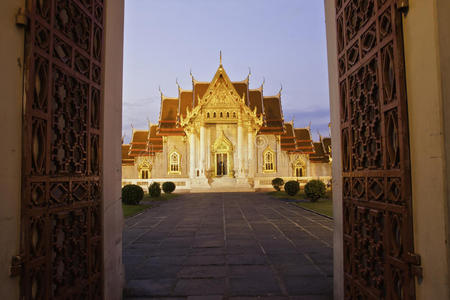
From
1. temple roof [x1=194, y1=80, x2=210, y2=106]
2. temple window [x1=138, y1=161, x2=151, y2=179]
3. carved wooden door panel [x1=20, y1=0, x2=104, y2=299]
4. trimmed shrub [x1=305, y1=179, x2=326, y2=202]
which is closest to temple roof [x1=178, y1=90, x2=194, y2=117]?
temple roof [x1=194, y1=80, x2=210, y2=106]

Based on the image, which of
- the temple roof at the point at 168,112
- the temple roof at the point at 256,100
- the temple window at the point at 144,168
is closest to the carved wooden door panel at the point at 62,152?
the temple roof at the point at 168,112

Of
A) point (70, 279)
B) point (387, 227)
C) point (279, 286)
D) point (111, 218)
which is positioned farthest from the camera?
point (279, 286)

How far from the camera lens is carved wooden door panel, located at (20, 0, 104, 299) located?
6.73ft

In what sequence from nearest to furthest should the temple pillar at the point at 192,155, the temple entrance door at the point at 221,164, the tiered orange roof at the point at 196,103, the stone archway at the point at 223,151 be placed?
the temple pillar at the point at 192,155
the stone archway at the point at 223,151
the temple entrance door at the point at 221,164
the tiered orange roof at the point at 196,103

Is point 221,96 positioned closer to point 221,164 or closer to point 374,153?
point 221,164

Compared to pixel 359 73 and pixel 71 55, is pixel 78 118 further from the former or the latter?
pixel 359 73

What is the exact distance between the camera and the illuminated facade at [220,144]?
92.9 feet

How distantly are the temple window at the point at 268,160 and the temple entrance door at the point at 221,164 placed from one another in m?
4.05

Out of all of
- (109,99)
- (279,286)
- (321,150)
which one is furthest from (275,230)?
(321,150)

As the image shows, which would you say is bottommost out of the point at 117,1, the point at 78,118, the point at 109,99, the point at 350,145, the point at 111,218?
the point at 111,218

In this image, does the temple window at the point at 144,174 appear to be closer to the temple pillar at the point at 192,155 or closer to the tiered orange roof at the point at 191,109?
the tiered orange roof at the point at 191,109

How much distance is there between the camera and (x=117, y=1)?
3.52 metres

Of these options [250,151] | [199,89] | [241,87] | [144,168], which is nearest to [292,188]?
[250,151]

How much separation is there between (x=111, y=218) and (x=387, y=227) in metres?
2.60
